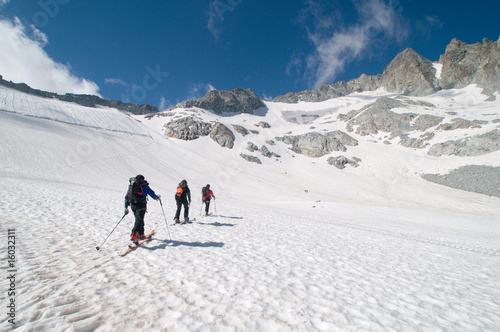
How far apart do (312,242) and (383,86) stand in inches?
6977

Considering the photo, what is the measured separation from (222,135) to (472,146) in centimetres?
6218

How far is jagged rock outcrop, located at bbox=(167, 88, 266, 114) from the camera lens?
352 ft

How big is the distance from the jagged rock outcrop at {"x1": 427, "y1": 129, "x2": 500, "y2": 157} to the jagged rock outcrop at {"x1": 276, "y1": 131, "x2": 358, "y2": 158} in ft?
69.9

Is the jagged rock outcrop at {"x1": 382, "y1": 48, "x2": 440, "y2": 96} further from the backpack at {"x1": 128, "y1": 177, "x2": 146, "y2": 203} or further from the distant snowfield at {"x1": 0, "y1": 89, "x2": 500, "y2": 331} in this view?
the backpack at {"x1": 128, "y1": 177, "x2": 146, "y2": 203}

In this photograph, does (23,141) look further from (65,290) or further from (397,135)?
(397,135)

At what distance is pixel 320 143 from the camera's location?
65250mm

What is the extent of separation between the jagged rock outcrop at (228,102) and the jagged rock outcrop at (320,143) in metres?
57.4

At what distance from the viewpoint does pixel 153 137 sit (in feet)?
184

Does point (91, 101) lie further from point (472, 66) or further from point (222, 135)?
point (472, 66)

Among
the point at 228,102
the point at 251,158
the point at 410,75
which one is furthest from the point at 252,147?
the point at 410,75

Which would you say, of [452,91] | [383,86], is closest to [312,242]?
[452,91]

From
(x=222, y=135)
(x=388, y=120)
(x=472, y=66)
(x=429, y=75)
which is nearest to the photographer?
(x=222, y=135)

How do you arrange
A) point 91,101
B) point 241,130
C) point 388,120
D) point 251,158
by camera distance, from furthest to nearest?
point 91,101, point 241,130, point 388,120, point 251,158

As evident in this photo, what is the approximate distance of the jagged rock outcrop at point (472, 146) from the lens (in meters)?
41.7
